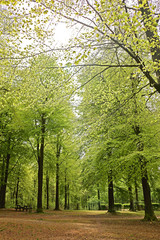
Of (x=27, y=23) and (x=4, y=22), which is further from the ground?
(x=4, y=22)

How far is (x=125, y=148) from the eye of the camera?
936cm

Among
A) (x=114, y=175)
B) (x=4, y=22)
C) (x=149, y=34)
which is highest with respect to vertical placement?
(x=4, y=22)

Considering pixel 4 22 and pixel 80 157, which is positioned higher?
pixel 4 22

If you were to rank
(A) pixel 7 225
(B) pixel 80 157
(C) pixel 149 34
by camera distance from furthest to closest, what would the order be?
(B) pixel 80 157 → (A) pixel 7 225 → (C) pixel 149 34

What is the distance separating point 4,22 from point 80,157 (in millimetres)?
9033

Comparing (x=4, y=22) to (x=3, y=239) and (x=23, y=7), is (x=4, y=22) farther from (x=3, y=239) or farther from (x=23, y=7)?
(x=3, y=239)

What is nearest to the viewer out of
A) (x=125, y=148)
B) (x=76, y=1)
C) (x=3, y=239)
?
(x=76, y=1)

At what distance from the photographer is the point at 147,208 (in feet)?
32.2

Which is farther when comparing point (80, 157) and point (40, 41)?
point (80, 157)

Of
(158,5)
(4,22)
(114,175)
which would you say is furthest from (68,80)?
(114,175)

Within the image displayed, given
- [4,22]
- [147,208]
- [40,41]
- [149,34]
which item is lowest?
[147,208]

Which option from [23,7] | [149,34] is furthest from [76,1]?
[149,34]

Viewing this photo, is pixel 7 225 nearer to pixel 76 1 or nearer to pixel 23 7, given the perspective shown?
pixel 23 7

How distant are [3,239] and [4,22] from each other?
6.73 m
